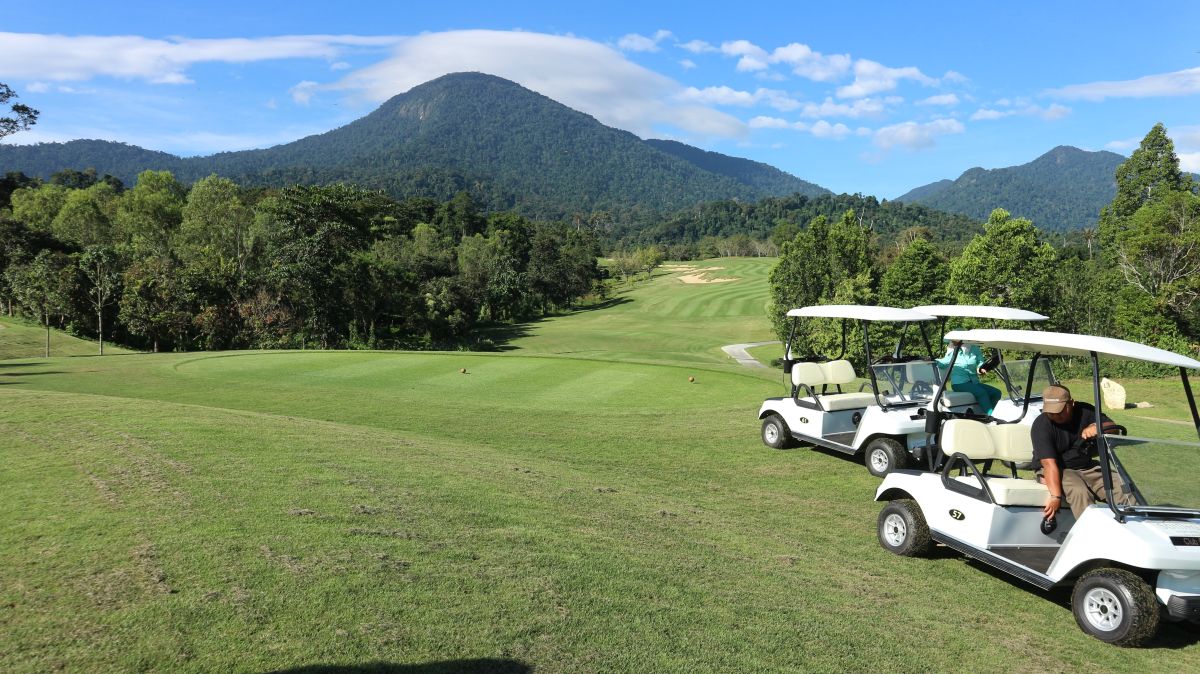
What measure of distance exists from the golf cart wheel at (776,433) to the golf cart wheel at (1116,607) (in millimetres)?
5809

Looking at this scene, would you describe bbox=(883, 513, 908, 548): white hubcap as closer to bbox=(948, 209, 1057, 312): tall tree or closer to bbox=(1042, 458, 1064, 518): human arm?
bbox=(1042, 458, 1064, 518): human arm

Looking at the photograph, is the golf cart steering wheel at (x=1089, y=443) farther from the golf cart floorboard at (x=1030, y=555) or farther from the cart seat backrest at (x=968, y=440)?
the golf cart floorboard at (x=1030, y=555)

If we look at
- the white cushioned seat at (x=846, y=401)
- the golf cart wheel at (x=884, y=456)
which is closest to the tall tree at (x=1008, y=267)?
the white cushioned seat at (x=846, y=401)

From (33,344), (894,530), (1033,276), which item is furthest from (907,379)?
(33,344)

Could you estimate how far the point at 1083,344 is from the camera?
18.9ft

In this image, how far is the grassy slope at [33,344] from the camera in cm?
2892

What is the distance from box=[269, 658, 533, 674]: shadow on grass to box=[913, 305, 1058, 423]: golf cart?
25.5ft

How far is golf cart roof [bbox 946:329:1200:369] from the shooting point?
207 inches

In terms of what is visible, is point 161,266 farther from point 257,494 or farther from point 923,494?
point 923,494

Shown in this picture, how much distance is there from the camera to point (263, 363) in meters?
20.5

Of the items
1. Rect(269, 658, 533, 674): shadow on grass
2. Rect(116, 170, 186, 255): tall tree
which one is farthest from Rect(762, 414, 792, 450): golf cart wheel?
Rect(116, 170, 186, 255): tall tree

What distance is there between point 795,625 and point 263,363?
19.8m

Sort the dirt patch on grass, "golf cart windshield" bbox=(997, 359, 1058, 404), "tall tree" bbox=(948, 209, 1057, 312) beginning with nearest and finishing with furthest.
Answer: "golf cart windshield" bbox=(997, 359, 1058, 404), "tall tree" bbox=(948, 209, 1057, 312), the dirt patch on grass

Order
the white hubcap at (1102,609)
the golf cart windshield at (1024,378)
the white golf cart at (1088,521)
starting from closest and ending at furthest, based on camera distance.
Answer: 1. the white golf cart at (1088,521)
2. the white hubcap at (1102,609)
3. the golf cart windshield at (1024,378)
